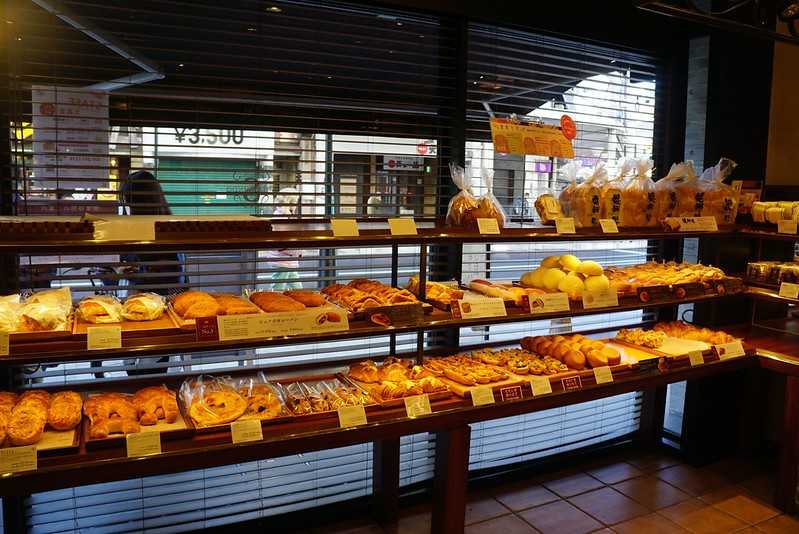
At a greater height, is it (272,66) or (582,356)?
(272,66)

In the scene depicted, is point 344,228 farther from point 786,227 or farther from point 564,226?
point 786,227

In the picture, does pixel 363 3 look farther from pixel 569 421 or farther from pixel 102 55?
pixel 569 421

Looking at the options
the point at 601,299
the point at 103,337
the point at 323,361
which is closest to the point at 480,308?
the point at 601,299

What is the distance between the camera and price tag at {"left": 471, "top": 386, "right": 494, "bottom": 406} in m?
2.70

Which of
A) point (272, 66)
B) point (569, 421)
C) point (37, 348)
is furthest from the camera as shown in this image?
point (569, 421)

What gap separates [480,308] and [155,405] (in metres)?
1.38

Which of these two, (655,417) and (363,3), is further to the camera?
(655,417)

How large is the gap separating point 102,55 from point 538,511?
311 cm

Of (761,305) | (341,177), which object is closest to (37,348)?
(341,177)

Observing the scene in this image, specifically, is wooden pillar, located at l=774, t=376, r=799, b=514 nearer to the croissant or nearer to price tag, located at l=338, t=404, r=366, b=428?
price tag, located at l=338, t=404, r=366, b=428

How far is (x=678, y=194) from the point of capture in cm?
367

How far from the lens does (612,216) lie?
11.1 feet

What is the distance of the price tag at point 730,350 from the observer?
352cm

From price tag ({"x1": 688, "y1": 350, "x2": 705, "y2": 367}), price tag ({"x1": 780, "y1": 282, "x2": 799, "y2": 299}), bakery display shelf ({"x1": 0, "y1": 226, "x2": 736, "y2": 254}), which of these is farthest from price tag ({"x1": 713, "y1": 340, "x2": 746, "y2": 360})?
bakery display shelf ({"x1": 0, "y1": 226, "x2": 736, "y2": 254})
